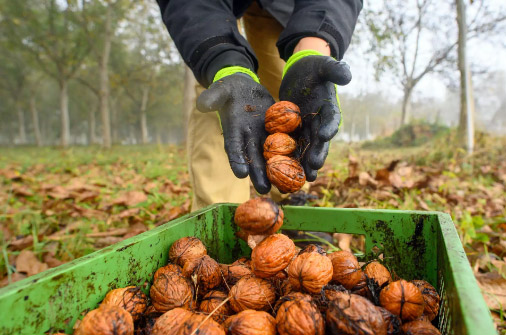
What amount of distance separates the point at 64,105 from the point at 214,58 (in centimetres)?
2013

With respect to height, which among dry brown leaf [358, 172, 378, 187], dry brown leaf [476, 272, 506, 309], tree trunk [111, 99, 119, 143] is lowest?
dry brown leaf [476, 272, 506, 309]

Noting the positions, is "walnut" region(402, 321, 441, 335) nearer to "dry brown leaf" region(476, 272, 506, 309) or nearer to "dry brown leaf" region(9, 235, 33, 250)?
"dry brown leaf" region(476, 272, 506, 309)

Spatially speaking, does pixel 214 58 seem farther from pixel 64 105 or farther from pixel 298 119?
pixel 64 105

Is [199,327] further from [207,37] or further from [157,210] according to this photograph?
[157,210]

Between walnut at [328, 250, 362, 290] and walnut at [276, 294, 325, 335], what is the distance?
11.5 inches

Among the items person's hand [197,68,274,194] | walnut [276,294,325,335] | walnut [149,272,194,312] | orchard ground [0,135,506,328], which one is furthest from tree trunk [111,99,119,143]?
walnut [276,294,325,335]

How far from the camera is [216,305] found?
144 cm

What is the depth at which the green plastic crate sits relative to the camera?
0.94 m

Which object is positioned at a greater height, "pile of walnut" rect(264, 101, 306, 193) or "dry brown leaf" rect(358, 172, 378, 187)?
"pile of walnut" rect(264, 101, 306, 193)

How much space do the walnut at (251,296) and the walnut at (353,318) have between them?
0.31 m

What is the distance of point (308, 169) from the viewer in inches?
73.7

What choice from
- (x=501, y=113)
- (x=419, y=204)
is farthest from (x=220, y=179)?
(x=501, y=113)

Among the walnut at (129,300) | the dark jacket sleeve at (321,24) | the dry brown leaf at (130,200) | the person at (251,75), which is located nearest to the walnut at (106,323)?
the walnut at (129,300)

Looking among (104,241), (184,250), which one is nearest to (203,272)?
(184,250)
